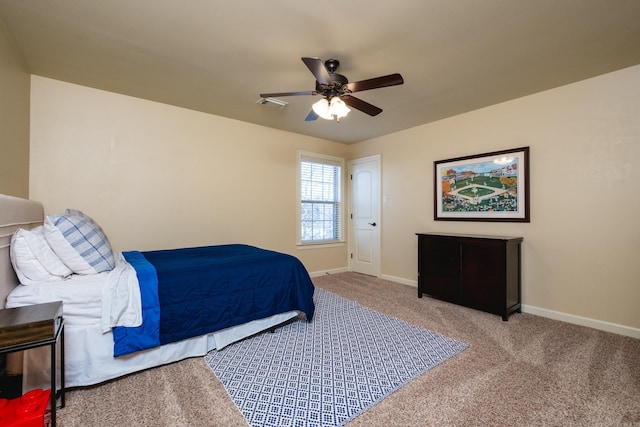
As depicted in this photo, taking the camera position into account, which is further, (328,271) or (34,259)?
(328,271)

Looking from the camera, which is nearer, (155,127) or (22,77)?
(22,77)

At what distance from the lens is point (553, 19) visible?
192cm

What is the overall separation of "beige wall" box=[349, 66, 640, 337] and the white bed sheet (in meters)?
3.82

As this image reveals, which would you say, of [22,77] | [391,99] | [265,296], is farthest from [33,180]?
[391,99]

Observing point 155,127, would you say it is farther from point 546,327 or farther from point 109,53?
point 546,327

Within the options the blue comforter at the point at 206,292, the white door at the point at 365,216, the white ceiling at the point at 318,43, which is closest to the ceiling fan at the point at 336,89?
the white ceiling at the point at 318,43

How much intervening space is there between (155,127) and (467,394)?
12.9ft

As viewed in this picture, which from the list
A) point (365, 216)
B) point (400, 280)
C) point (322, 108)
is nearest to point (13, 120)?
point (322, 108)

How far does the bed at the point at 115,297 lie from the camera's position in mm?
1714

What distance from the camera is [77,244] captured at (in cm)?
187

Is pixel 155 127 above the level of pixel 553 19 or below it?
below

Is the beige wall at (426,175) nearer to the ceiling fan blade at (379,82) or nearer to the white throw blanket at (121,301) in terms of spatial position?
the white throw blanket at (121,301)

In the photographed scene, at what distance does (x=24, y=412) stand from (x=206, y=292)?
105cm

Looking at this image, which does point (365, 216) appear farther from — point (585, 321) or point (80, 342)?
point (80, 342)
